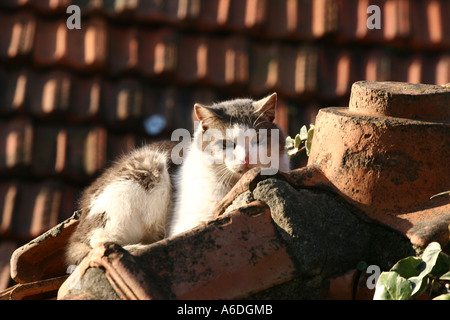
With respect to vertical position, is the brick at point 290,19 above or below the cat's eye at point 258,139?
above

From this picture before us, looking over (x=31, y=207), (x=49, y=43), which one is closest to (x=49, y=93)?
(x=49, y=43)

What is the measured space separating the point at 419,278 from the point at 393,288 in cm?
7

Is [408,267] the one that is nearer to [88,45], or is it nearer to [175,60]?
[175,60]

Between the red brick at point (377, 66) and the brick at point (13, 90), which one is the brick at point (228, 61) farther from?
the brick at point (13, 90)

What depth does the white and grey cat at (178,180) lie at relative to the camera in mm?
2613

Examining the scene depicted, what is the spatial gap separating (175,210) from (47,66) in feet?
7.52

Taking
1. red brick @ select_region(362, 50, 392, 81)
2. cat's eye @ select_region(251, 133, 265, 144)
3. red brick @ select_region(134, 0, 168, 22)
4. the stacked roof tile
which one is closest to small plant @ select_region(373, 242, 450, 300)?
cat's eye @ select_region(251, 133, 265, 144)

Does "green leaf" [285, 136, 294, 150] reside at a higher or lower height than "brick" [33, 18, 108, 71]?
lower

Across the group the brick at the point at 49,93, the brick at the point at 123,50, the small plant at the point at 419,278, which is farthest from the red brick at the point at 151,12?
the small plant at the point at 419,278

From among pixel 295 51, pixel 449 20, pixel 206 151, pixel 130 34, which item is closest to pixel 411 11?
pixel 449 20

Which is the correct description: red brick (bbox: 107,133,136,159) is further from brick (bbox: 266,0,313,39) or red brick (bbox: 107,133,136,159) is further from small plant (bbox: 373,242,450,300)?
small plant (bbox: 373,242,450,300)

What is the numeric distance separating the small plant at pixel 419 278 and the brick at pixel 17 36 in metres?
3.73

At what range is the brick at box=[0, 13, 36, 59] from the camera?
4480mm

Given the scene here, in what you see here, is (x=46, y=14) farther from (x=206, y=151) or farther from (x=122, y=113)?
(x=206, y=151)
